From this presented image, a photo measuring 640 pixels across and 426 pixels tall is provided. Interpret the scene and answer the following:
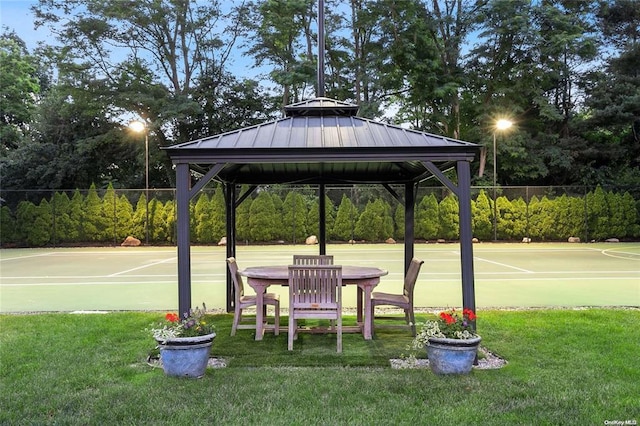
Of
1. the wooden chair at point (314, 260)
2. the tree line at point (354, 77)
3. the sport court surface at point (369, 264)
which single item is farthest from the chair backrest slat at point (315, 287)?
the tree line at point (354, 77)

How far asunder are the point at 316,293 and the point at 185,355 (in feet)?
5.16

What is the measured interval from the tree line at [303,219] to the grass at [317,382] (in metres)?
15.4

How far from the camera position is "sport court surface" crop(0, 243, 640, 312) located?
847cm

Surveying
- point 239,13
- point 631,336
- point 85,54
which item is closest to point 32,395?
point 631,336

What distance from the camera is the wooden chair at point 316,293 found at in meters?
5.34

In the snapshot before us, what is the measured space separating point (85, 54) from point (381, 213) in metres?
17.3

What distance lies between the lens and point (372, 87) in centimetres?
2511

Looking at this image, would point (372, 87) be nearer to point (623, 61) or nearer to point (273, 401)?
point (623, 61)

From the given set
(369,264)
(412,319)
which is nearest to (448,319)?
(412,319)

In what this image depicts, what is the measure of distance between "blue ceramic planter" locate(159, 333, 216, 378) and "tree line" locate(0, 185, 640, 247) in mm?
17097

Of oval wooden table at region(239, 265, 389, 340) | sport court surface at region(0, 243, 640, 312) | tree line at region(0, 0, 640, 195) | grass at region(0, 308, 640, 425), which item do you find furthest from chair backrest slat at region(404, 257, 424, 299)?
tree line at region(0, 0, 640, 195)

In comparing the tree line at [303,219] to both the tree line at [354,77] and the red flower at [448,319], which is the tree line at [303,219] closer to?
the tree line at [354,77]

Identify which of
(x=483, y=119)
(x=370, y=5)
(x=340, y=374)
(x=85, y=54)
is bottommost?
(x=340, y=374)

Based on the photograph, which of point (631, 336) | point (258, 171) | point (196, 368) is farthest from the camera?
point (258, 171)
